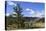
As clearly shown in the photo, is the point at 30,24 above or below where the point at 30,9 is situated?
below

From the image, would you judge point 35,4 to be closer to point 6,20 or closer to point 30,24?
point 30,24

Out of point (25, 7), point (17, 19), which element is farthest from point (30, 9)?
point (17, 19)

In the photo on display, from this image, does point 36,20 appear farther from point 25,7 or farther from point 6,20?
point 6,20

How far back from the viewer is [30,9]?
84 cm

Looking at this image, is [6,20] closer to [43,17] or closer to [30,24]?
[30,24]

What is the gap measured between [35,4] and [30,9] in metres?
0.07

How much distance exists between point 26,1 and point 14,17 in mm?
188

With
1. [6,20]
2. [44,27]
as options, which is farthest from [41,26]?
[6,20]

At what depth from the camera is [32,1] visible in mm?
843

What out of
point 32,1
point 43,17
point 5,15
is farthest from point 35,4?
point 5,15

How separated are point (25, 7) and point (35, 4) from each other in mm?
102

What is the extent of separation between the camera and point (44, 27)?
86cm

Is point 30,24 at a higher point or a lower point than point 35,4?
lower

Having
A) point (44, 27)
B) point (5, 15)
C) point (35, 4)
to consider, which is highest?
point (35, 4)
